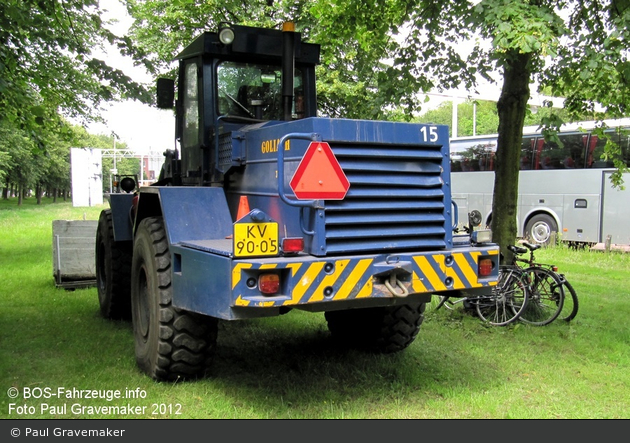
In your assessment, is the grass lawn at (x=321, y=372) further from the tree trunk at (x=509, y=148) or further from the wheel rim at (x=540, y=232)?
the wheel rim at (x=540, y=232)

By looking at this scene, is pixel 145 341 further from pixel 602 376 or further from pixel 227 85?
pixel 602 376

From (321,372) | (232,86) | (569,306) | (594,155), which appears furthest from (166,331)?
(594,155)

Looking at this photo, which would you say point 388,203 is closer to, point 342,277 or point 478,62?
point 342,277

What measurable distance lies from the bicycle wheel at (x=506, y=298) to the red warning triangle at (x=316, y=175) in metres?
3.82

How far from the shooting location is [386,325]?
19.6ft

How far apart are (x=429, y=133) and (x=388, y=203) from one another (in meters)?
0.67

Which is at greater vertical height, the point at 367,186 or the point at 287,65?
the point at 287,65

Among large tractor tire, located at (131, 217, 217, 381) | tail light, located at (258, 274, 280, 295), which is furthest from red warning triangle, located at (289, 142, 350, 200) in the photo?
large tractor tire, located at (131, 217, 217, 381)

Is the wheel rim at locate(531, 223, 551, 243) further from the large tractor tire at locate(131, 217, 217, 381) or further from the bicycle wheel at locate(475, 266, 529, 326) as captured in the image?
the large tractor tire at locate(131, 217, 217, 381)

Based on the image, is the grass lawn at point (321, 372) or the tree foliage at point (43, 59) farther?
the tree foliage at point (43, 59)

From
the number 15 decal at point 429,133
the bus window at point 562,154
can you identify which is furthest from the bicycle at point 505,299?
the bus window at point 562,154

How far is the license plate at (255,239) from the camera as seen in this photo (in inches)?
167

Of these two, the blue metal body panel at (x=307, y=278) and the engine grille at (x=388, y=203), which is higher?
the engine grille at (x=388, y=203)

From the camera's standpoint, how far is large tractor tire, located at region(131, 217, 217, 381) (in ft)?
16.2
